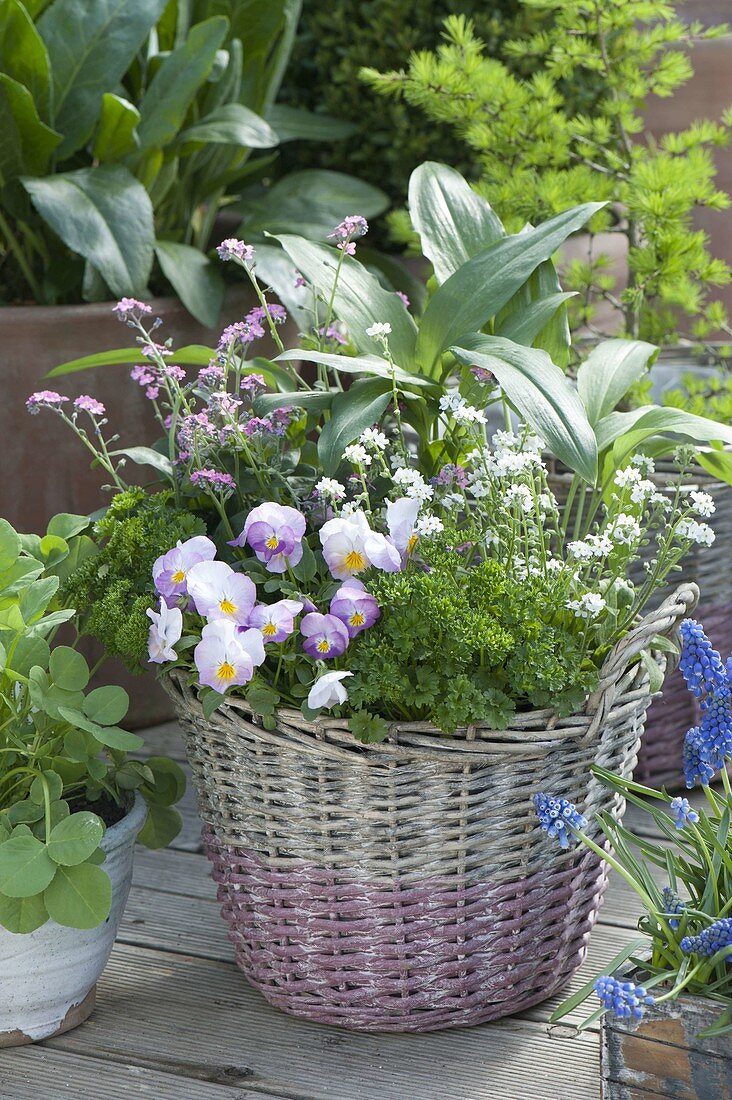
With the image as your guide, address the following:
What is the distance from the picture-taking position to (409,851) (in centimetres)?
112

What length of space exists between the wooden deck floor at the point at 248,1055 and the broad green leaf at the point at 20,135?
1.14m

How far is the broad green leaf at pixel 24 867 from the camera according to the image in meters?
1.06

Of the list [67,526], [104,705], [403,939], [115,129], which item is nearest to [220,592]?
[104,705]

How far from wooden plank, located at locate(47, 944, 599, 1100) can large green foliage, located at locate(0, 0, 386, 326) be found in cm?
94

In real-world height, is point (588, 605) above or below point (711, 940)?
above

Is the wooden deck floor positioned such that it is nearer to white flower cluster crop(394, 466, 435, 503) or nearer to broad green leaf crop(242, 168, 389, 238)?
white flower cluster crop(394, 466, 435, 503)

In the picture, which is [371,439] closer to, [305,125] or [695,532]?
[695,532]

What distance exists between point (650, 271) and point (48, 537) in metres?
0.90

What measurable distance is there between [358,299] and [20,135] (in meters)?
0.77

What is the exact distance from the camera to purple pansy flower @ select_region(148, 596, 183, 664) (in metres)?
1.08

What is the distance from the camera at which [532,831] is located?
1.14 meters

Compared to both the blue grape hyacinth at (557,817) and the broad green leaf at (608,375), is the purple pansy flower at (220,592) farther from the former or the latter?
the broad green leaf at (608,375)

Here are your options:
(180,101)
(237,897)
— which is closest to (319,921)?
(237,897)

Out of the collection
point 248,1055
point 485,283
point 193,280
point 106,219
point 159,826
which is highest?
point 485,283
